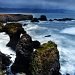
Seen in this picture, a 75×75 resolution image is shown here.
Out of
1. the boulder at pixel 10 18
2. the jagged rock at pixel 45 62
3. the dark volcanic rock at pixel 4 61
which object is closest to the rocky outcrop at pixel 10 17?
the boulder at pixel 10 18

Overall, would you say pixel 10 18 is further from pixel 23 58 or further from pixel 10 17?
pixel 23 58

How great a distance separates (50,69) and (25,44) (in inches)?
196

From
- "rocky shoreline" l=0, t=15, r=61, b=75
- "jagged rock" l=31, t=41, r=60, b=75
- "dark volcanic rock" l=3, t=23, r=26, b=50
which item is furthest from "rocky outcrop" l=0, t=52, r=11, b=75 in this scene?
"dark volcanic rock" l=3, t=23, r=26, b=50

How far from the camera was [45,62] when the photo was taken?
28766 millimetres

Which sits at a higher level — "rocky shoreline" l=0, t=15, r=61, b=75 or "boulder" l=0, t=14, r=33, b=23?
"rocky shoreline" l=0, t=15, r=61, b=75

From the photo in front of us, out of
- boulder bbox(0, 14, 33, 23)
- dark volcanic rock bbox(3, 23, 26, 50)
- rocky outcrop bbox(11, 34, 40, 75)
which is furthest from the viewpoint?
boulder bbox(0, 14, 33, 23)

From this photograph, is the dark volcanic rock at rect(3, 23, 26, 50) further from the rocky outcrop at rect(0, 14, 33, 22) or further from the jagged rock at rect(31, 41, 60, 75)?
the rocky outcrop at rect(0, 14, 33, 22)

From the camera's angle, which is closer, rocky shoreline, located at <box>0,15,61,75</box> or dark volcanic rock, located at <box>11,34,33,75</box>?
rocky shoreline, located at <box>0,15,61,75</box>

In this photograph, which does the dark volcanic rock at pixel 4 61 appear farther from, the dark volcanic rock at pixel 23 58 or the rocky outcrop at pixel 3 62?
the dark volcanic rock at pixel 23 58

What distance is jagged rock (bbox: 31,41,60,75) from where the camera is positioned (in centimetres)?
2865

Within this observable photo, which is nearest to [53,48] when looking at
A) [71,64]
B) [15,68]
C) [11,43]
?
[15,68]

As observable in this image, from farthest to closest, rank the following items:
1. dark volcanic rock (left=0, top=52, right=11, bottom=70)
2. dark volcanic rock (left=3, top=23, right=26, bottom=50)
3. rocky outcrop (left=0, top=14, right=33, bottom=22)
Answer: rocky outcrop (left=0, top=14, right=33, bottom=22) → dark volcanic rock (left=3, top=23, right=26, bottom=50) → dark volcanic rock (left=0, top=52, right=11, bottom=70)

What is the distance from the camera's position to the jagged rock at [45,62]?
94.0 feet

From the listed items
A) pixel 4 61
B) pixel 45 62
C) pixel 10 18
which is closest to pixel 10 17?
Result: pixel 10 18
